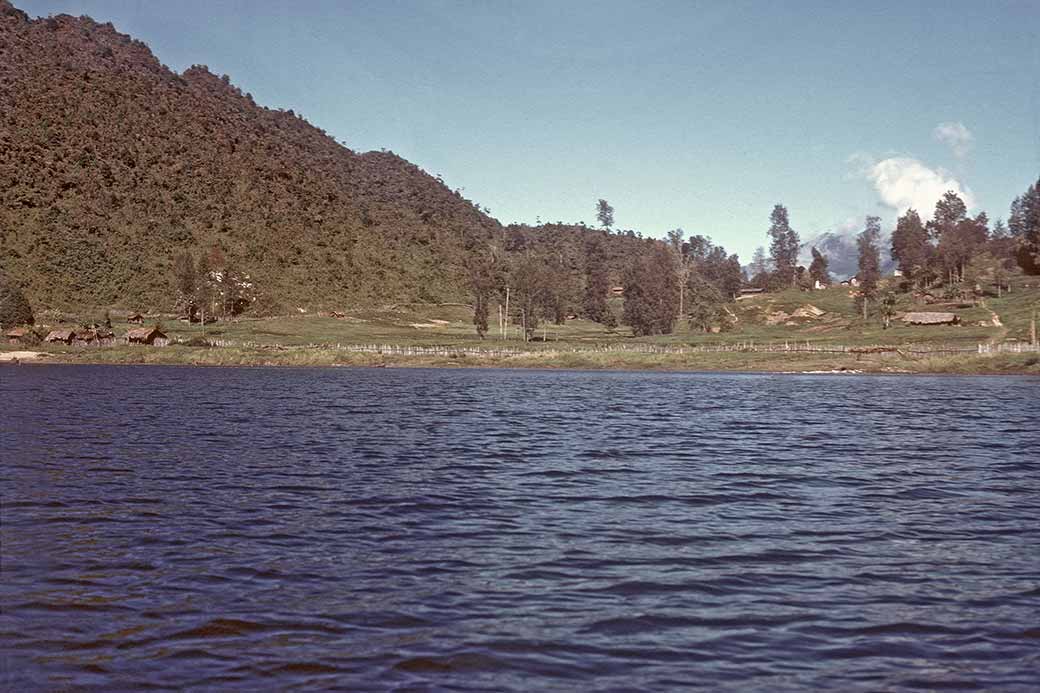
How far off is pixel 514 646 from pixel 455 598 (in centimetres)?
259

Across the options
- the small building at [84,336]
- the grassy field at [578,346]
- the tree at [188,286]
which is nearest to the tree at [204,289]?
the tree at [188,286]

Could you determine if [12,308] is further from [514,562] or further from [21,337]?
[514,562]

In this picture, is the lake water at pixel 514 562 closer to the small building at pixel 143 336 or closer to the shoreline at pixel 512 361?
the shoreline at pixel 512 361

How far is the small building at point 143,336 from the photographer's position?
148500mm

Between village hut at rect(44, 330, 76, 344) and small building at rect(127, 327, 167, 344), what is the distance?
27.7 ft

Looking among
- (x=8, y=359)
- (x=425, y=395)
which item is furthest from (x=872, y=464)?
(x=8, y=359)

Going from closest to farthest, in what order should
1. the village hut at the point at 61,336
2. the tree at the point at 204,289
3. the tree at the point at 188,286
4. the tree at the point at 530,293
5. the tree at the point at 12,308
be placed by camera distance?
the village hut at the point at 61,336, the tree at the point at 12,308, the tree at the point at 204,289, the tree at the point at 188,286, the tree at the point at 530,293

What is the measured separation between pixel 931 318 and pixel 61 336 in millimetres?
152512

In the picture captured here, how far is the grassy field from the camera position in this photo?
131 meters

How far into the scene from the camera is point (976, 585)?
17.0m

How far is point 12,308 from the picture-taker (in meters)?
152

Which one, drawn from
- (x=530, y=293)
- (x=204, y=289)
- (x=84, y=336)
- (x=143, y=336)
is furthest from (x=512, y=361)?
(x=84, y=336)

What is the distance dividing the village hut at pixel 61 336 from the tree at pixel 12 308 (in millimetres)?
9005

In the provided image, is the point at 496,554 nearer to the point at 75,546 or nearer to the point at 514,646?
the point at 514,646
